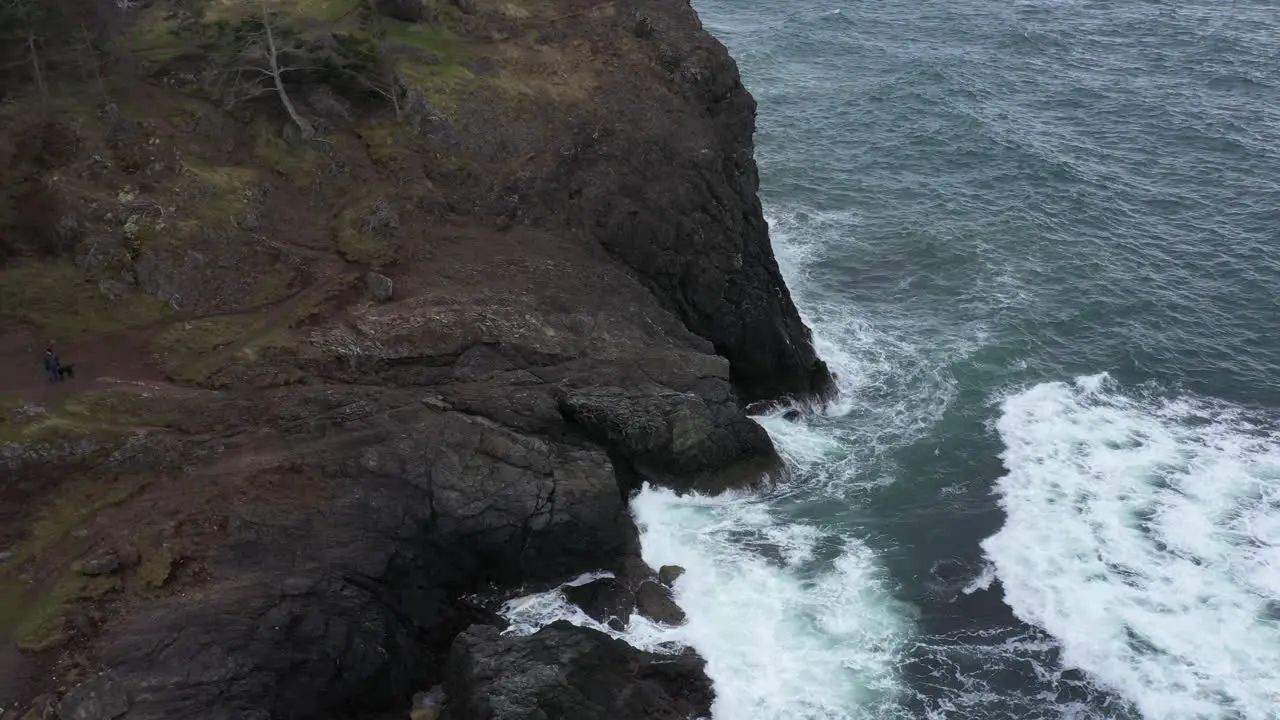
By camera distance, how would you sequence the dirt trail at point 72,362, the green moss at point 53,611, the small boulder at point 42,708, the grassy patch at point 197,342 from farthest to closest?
the grassy patch at point 197,342 → the dirt trail at point 72,362 → the green moss at point 53,611 → the small boulder at point 42,708

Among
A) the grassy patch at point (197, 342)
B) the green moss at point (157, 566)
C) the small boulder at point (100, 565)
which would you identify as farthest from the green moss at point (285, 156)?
the small boulder at point (100, 565)

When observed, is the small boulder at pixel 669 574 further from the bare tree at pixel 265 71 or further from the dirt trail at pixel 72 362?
the bare tree at pixel 265 71

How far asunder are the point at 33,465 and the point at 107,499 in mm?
3299

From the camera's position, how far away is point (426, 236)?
163 feet

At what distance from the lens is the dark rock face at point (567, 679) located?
34.0 m

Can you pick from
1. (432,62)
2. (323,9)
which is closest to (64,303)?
(432,62)

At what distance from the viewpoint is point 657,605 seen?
40.9 m

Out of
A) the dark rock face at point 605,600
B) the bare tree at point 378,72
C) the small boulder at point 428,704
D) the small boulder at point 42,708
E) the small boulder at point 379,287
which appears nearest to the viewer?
the small boulder at point 42,708

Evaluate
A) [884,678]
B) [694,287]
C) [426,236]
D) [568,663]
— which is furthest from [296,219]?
[884,678]

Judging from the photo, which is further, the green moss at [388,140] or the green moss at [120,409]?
the green moss at [388,140]

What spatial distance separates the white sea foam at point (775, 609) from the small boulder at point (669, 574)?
12.9 inches

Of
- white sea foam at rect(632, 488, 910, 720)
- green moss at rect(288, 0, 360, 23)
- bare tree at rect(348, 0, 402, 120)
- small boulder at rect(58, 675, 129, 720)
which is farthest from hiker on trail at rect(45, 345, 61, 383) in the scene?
green moss at rect(288, 0, 360, 23)

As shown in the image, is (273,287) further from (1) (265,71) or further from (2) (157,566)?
→ (2) (157,566)

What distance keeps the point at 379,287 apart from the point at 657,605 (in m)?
19.7
